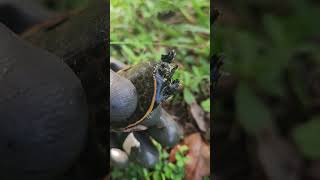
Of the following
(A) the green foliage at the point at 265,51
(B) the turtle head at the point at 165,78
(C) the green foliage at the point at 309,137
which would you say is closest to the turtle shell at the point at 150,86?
(B) the turtle head at the point at 165,78

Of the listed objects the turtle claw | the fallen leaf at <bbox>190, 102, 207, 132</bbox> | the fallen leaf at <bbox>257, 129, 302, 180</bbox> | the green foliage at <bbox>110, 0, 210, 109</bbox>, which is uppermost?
the green foliage at <bbox>110, 0, 210, 109</bbox>

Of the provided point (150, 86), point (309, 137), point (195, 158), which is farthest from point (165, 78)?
point (309, 137)

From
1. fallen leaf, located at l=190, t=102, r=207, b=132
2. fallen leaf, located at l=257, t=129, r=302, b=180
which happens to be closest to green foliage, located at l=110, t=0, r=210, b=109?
fallen leaf, located at l=190, t=102, r=207, b=132

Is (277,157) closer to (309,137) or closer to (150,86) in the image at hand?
(309,137)

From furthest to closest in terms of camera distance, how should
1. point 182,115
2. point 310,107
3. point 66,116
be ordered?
1. point 310,107
2. point 182,115
3. point 66,116

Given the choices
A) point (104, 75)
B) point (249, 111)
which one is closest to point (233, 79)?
point (249, 111)

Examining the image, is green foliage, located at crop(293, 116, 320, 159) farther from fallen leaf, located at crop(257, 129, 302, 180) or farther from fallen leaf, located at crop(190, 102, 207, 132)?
fallen leaf, located at crop(190, 102, 207, 132)

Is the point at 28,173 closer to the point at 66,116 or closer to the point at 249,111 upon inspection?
the point at 66,116
